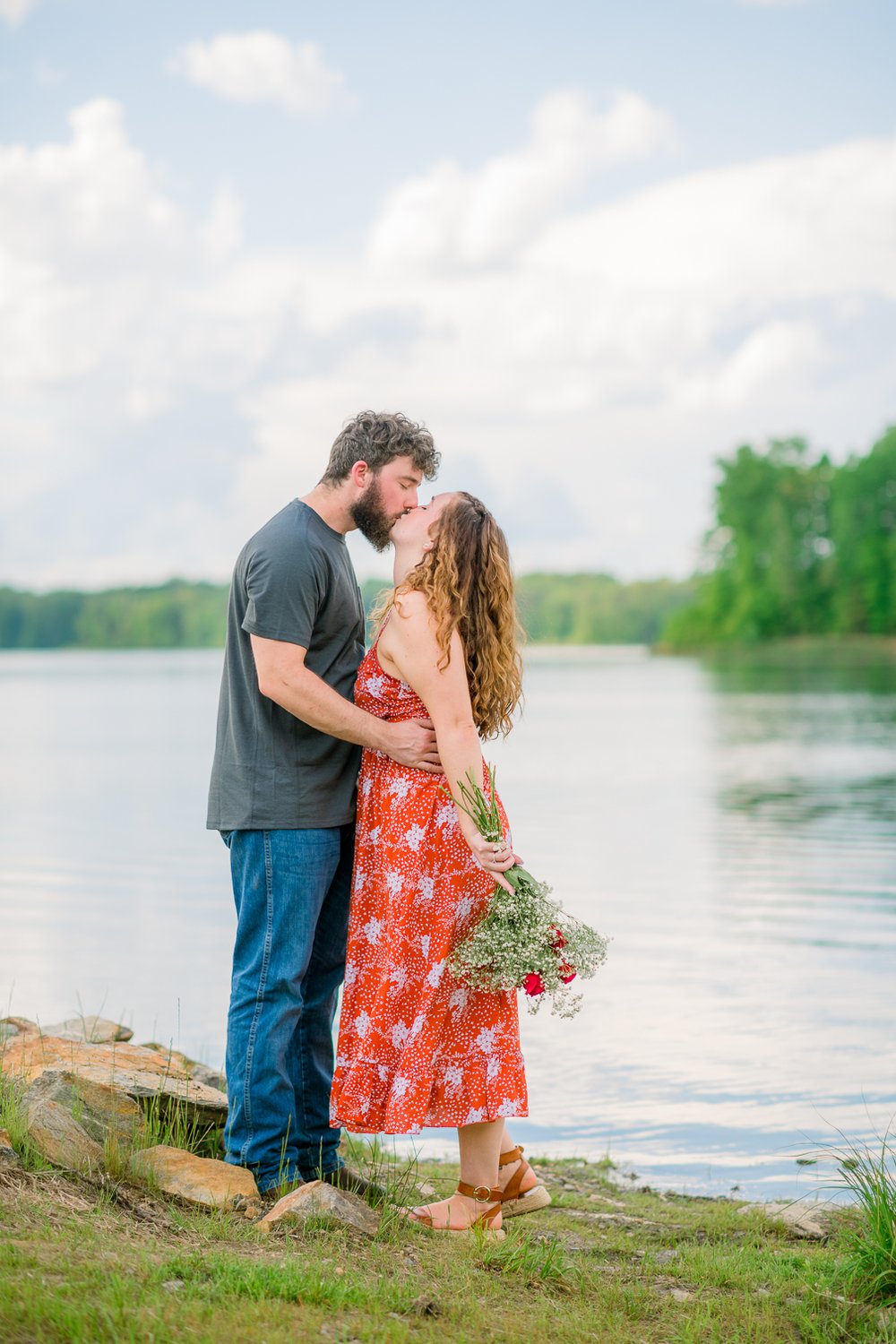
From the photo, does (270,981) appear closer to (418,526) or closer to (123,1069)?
(123,1069)

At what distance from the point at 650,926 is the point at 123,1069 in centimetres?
704

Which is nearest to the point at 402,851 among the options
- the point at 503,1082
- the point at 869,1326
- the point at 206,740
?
the point at 503,1082

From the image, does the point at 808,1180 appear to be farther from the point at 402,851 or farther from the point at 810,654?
the point at 810,654

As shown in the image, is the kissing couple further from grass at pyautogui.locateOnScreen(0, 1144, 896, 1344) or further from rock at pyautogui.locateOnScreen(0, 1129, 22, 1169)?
rock at pyautogui.locateOnScreen(0, 1129, 22, 1169)

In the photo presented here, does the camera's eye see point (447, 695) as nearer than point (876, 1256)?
No

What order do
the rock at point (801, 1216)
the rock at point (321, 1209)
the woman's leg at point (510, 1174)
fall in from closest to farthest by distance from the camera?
the rock at point (321, 1209)
the woman's leg at point (510, 1174)
the rock at point (801, 1216)

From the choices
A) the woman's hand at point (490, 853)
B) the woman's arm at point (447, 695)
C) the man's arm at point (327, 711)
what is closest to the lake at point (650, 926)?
the woman's hand at point (490, 853)

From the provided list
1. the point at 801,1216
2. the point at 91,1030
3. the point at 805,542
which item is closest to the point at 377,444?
the point at 801,1216

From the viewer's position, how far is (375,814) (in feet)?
14.0

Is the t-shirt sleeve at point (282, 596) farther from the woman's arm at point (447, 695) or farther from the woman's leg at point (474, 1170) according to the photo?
the woman's leg at point (474, 1170)

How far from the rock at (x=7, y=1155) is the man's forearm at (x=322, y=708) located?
147cm

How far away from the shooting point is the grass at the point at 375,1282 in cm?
301

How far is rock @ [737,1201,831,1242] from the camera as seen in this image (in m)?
4.71

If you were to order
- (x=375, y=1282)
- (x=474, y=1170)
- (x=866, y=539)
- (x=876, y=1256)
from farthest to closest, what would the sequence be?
(x=866, y=539) < (x=474, y=1170) < (x=876, y=1256) < (x=375, y=1282)
